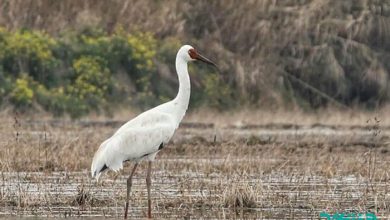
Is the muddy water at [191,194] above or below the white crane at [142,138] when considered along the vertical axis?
below

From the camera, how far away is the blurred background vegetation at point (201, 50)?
31.4m

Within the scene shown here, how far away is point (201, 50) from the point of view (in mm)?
34094

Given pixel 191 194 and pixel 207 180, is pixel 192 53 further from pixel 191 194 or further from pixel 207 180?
pixel 207 180

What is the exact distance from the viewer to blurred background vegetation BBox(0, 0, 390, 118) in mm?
31438

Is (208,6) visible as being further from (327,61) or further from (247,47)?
(327,61)

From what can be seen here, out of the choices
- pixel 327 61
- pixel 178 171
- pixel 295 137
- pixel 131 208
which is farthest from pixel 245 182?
pixel 327 61

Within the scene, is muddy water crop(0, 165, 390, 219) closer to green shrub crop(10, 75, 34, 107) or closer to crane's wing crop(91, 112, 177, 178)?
crane's wing crop(91, 112, 177, 178)

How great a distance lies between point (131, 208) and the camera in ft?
43.7

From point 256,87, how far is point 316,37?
2881mm

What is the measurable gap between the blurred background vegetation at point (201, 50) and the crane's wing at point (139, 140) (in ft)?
55.7

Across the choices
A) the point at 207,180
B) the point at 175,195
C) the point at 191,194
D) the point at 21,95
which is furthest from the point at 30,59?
the point at 191,194

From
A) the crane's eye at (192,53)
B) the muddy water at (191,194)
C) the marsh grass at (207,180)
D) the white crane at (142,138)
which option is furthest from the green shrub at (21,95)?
the white crane at (142,138)

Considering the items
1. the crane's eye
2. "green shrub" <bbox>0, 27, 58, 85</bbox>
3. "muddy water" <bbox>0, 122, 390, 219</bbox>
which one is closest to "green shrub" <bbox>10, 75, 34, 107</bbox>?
"green shrub" <bbox>0, 27, 58, 85</bbox>

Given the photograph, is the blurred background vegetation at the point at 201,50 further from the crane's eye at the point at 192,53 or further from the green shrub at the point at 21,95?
the crane's eye at the point at 192,53
